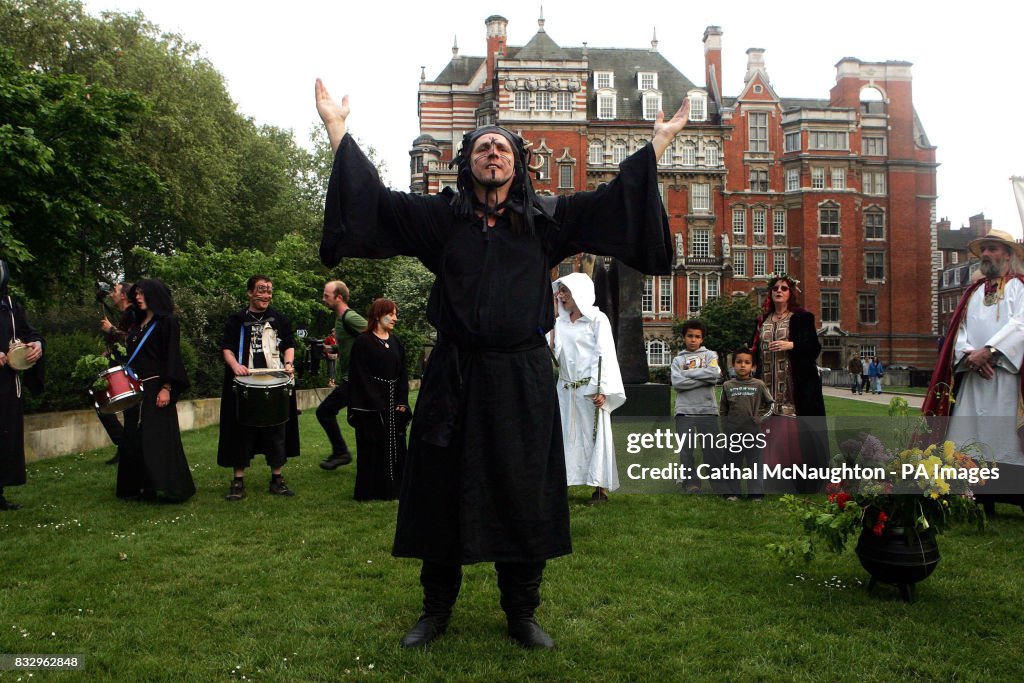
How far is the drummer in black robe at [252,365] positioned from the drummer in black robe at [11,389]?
1.79m

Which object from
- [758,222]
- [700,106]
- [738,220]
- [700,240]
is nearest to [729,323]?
[700,240]

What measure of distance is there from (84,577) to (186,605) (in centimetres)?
106

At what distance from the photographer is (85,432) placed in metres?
12.5

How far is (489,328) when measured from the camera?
154 inches

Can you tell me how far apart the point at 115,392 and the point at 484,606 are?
4.87 meters

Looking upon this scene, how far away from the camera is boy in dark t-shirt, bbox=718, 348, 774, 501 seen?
8305mm

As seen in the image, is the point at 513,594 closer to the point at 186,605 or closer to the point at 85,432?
the point at 186,605

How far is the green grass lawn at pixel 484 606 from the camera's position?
3.76m

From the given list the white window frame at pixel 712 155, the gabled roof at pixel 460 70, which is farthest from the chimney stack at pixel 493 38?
the white window frame at pixel 712 155

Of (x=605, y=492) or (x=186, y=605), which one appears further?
(x=605, y=492)

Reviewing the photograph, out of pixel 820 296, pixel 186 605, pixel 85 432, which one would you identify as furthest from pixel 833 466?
pixel 820 296

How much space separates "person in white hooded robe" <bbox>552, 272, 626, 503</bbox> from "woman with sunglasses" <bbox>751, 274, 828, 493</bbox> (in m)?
1.72

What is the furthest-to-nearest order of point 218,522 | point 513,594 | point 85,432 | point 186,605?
point 85,432
point 218,522
point 186,605
point 513,594

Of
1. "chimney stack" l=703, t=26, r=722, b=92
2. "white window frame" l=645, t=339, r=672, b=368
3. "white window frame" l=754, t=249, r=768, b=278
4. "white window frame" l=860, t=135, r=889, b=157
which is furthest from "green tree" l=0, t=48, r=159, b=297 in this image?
"white window frame" l=860, t=135, r=889, b=157
